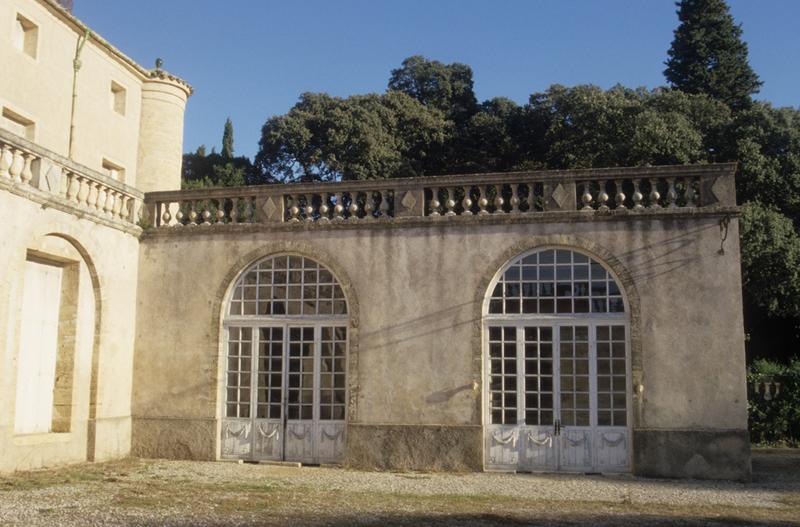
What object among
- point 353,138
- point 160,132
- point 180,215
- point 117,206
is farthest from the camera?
point 353,138

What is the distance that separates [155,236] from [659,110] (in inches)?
792

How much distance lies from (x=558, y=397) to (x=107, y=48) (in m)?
12.9

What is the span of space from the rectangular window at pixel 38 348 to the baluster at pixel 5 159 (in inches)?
59.7

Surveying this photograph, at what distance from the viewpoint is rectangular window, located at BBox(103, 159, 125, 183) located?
1817 cm

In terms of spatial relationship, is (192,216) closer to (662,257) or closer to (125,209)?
(125,209)

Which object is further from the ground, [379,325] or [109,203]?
[109,203]

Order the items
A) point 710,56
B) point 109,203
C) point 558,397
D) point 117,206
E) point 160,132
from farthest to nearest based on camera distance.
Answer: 1. point 710,56
2. point 160,132
3. point 117,206
4. point 109,203
5. point 558,397

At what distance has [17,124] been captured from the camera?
15766 mm

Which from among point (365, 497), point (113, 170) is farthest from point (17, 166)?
point (113, 170)

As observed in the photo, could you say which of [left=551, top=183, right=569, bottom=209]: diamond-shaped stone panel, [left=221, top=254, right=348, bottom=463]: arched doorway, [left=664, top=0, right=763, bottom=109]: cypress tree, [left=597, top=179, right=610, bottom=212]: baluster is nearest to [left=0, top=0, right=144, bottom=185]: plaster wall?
[left=221, top=254, right=348, bottom=463]: arched doorway

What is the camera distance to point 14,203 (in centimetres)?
1032

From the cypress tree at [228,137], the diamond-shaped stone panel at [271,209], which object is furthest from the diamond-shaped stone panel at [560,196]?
the cypress tree at [228,137]

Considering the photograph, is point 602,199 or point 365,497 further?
point 602,199

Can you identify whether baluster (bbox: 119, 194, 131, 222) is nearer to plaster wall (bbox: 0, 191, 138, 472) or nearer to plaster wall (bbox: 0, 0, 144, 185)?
plaster wall (bbox: 0, 191, 138, 472)
